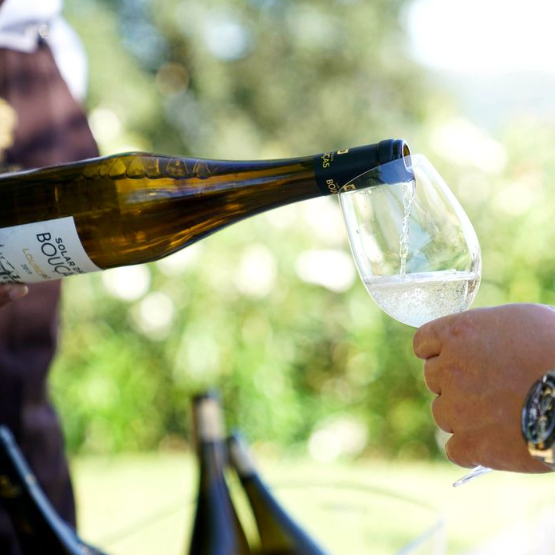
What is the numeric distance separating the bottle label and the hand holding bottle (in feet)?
1.37

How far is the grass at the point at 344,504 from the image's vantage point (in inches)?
41.1

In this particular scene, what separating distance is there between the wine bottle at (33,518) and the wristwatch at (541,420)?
2.09 feet

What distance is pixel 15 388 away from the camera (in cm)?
153

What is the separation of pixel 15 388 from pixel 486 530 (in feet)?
7.37

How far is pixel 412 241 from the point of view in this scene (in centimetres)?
89

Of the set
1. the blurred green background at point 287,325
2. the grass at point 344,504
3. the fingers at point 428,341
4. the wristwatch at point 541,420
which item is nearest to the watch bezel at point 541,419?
the wristwatch at point 541,420

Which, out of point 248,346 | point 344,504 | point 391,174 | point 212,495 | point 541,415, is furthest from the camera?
point 248,346

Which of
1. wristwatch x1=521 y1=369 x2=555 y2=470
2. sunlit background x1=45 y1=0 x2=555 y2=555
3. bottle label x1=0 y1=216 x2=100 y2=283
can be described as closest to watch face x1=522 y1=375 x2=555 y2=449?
wristwatch x1=521 y1=369 x2=555 y2=470

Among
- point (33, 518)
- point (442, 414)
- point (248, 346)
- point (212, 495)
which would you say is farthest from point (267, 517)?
point (248, 346)

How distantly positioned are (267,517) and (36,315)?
651mm

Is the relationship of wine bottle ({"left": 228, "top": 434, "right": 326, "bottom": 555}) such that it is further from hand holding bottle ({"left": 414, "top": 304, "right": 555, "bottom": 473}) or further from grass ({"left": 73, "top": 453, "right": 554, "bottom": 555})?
hand holding bottle ({"left": 414, "top": 304, "right": 555, "bottom": 473})

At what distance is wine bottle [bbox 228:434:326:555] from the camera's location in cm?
116

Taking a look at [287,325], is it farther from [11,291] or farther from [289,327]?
[11,291]

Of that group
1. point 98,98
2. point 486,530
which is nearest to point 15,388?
point 486,530
